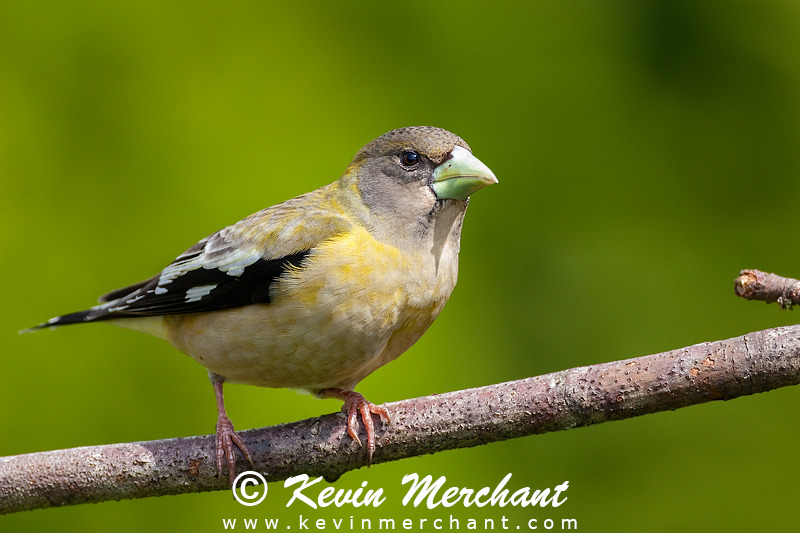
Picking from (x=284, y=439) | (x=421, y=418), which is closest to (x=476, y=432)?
(x=421, y=418)

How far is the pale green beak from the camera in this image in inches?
118

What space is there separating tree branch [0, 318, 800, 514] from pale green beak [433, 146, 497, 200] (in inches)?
30.9

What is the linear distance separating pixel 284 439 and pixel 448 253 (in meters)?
1.03

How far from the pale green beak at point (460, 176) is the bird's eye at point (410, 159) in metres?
0.11

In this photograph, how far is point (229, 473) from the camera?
3.04 m

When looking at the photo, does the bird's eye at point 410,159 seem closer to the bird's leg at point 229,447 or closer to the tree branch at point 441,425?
the tree branch at point 441,425

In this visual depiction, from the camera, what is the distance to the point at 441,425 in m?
2.85

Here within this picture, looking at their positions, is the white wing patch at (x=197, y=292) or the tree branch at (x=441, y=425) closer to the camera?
the tree branch at (x=441, y=425)

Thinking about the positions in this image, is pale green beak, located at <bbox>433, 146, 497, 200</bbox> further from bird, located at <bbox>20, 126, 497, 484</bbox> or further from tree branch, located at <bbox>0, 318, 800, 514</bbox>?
tree branch, located at <bbox>0, 318, 800, 514</bbox>

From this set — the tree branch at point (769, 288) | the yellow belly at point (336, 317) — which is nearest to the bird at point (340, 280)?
the yellow belly at point (336, 317)

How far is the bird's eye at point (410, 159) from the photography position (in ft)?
10.7

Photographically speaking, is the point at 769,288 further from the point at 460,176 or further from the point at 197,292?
the point at 197,292

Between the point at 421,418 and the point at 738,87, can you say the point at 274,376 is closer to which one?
the point at 421,418

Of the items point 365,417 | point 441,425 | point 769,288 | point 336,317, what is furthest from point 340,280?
point 769,288
